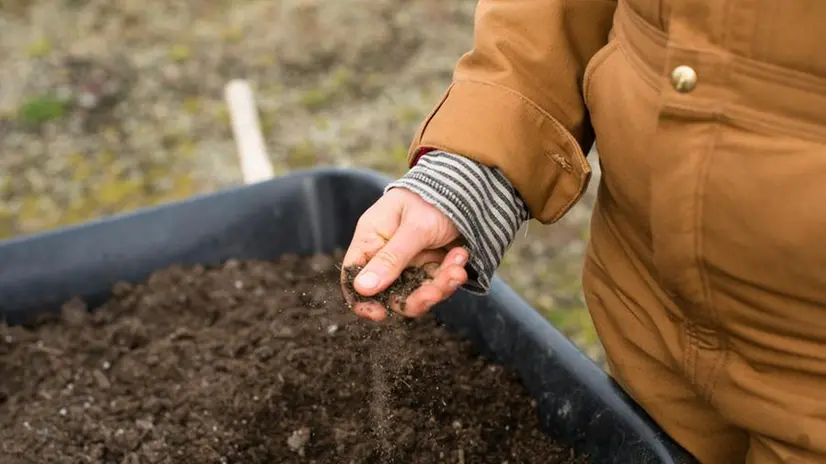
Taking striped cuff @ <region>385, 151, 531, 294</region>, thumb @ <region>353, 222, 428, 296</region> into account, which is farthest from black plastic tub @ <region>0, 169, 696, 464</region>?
thumb @ <region>353, 222, 428, 296</region>

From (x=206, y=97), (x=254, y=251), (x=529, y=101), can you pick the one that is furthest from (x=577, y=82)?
(x=206, y=97)

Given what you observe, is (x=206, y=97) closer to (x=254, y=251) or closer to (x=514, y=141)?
(x=254, y=251)

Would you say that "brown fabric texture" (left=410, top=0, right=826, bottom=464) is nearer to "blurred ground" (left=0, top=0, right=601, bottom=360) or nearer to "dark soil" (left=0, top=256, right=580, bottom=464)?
"dark soil" (left=0, top=256, right=580, bottom=464)

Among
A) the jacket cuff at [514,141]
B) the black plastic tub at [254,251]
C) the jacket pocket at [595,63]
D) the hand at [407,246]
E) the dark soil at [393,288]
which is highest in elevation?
the jacket pocket at [595,63]

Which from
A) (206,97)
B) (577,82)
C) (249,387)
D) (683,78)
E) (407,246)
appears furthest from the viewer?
(206,97)

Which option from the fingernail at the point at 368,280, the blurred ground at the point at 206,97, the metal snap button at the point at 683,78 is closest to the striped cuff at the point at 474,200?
the fingernail at the point at 368,280

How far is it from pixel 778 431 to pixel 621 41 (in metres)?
0.42

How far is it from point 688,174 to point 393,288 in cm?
32

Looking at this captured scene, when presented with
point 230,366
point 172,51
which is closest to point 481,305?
point 230,366

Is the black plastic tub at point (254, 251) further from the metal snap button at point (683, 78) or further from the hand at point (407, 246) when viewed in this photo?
the metal snap button at point (683, 78)

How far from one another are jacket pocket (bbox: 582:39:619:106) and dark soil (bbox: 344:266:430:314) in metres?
0.27

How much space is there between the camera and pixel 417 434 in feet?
3.95

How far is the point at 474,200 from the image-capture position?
37.1 inches

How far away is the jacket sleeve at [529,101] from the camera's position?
0.96 meters
